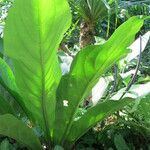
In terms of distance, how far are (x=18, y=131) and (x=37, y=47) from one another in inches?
10.2

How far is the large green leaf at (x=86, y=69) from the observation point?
895 mm

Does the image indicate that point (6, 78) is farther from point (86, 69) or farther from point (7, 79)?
point (86, 69)

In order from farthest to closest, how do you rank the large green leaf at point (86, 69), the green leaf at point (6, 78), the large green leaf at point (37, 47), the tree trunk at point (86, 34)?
the tree trunk at point (86, 34) → the green leaf at point (6, 78) → the large green leaf at point (86, 69) → the large green leaf at point (37, 47)

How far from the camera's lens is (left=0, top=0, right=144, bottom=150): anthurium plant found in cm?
79

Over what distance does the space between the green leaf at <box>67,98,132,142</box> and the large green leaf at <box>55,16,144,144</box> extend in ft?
0.07

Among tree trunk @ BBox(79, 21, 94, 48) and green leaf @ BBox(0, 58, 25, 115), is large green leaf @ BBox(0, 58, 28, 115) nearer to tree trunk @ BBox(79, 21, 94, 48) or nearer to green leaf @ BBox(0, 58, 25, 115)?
green leaf @ BBox(0, 58, 25, 115)

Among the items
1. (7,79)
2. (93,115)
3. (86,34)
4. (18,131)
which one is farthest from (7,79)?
(86,34)

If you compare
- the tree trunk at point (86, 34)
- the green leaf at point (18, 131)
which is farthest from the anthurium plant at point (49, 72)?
the tree trunk at point (86, 34)

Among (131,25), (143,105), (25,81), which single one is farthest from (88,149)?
(131,25)

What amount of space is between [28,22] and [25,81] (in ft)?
0.69

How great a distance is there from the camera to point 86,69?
0.94 m

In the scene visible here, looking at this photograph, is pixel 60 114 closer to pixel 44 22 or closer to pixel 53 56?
pixel 53 56

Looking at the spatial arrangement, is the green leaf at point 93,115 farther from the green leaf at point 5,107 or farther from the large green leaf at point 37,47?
the green leaf at point 5,107

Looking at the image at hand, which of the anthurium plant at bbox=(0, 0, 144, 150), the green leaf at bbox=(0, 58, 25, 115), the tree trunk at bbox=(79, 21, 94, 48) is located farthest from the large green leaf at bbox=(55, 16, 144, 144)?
the tree trunk at bbox=(79, 21, 94, 48)
